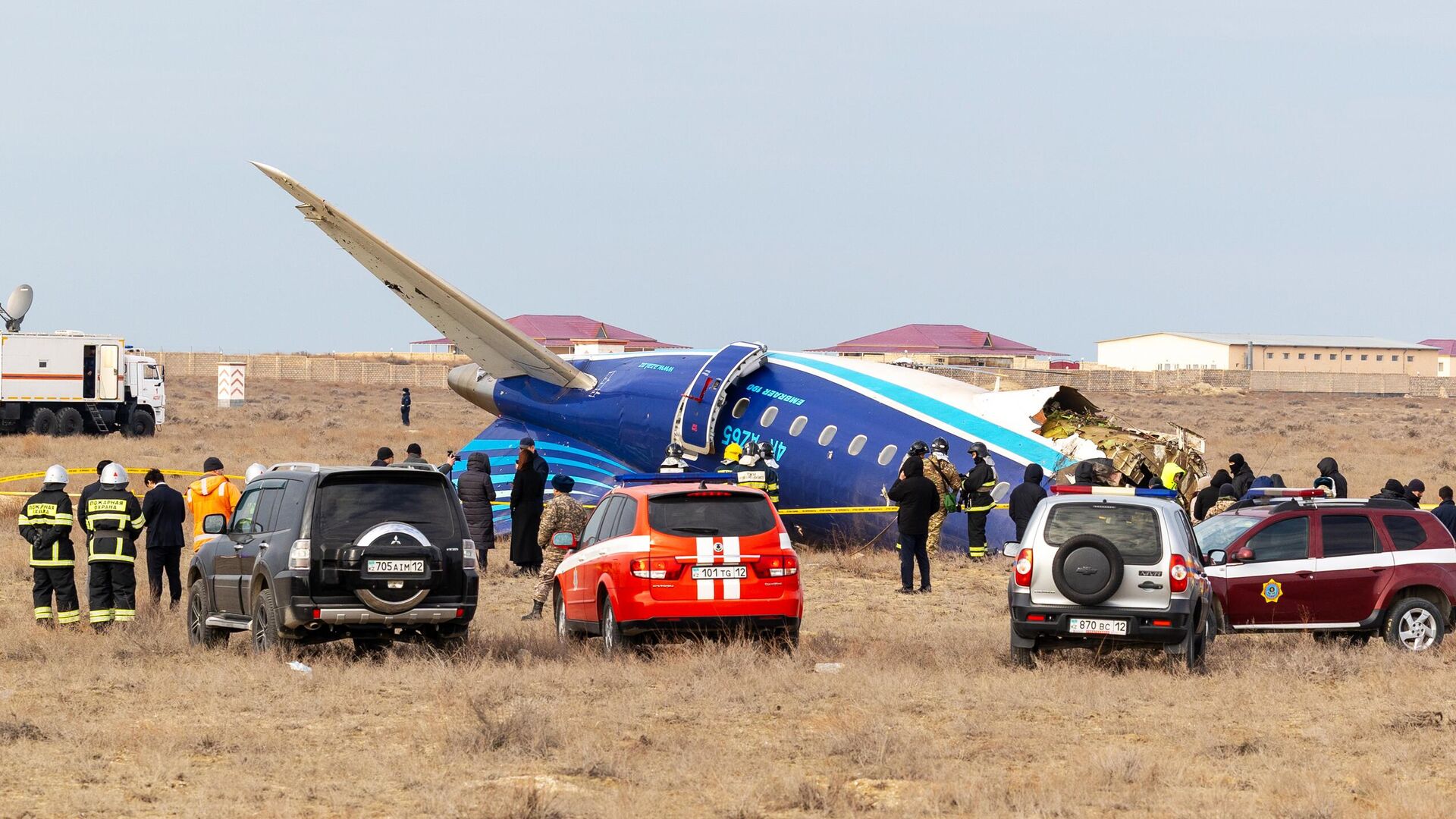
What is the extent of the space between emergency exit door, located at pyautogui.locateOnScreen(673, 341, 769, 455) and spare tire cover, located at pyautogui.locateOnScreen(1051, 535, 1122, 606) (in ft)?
38.5

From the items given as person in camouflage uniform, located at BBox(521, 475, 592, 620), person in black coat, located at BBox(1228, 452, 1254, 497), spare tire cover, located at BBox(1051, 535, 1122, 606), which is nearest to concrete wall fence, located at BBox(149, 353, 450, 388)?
person in black coat, located at BBox(1228, 452, 1254, 497)

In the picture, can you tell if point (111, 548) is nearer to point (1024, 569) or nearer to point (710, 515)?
point (710, 515)

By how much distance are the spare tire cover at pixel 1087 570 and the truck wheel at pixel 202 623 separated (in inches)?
321

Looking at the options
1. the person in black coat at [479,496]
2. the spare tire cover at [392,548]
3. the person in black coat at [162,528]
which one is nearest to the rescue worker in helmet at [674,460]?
the person in black coat at [479,496]

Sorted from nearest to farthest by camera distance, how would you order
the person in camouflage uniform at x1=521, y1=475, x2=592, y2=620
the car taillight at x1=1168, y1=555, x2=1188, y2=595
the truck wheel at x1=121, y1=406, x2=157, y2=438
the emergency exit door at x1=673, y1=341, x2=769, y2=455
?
the car taillight at x1=1168, y1=555, x2=1188, y2=595
the person in camouflage uniform at x1=521, y1=475, x2=592, y2=620
the emergency exit door at x1=673, y1=341, x2=769, y2=455
the truck wheel at x1=121, y1=406, x2=157, y2=438

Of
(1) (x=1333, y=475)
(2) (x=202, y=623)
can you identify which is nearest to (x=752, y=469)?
(1) (x=1333, y=475)

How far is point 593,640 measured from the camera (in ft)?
52.3

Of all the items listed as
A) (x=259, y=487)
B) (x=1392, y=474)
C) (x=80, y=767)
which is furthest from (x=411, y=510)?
(x=1392, y=474)

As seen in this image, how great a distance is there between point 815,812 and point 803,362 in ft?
57.7

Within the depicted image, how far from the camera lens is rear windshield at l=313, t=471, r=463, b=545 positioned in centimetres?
1404

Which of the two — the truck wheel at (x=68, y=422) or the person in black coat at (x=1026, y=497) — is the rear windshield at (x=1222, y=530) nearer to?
the person in black coat at (x=1026, y=497)

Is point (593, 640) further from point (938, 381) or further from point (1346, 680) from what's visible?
point (938, 381)

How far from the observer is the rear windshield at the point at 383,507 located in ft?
46.1

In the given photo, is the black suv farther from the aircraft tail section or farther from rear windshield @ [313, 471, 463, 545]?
the aircraft tail section
